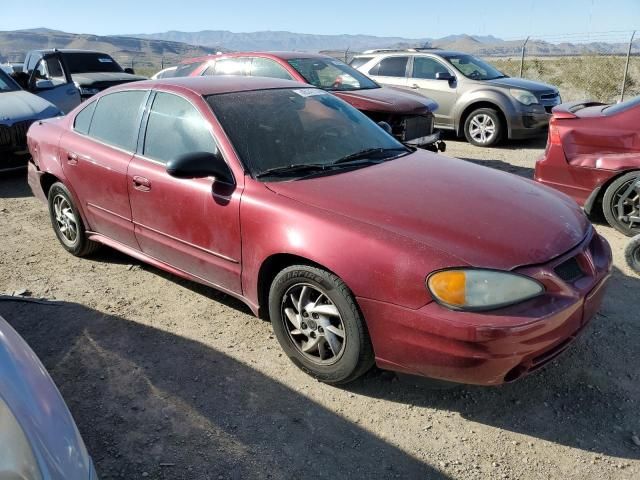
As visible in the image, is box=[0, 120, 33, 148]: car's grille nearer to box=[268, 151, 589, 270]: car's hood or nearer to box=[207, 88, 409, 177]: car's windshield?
box=[207, 88, 409, 177]: car's windshield

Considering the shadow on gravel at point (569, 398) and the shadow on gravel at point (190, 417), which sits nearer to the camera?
the shadow on gravel at point (190, 417)

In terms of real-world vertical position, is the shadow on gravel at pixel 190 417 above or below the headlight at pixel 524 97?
below

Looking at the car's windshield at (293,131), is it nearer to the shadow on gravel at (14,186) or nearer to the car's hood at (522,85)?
the shadow on gravel at (14,186)

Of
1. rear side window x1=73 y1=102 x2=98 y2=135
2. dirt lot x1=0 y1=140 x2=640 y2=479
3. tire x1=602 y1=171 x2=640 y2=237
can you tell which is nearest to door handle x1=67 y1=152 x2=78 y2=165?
rear side window x1=73 y1=102 x2=98 y2=135

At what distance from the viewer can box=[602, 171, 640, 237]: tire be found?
499 centimetres

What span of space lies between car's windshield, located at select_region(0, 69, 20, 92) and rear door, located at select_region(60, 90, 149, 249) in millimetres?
4638

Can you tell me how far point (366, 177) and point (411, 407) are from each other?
134 cm

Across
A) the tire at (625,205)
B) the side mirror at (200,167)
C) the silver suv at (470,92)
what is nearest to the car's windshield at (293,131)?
the side mirror at (200,167)

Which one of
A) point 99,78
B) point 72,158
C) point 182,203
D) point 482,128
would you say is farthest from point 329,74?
point 99,78

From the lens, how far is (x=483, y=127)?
946 centimetres

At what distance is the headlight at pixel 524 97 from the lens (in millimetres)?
9094

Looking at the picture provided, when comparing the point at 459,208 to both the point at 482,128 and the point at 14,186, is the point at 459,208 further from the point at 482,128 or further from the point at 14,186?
the point at 482,128

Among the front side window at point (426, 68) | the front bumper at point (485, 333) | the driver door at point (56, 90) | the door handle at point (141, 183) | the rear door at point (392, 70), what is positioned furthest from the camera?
the rear door at point (392, 70)

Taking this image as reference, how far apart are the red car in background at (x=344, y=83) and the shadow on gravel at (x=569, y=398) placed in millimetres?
4477
